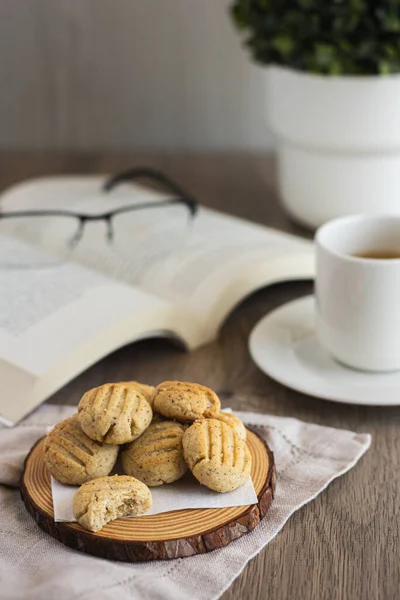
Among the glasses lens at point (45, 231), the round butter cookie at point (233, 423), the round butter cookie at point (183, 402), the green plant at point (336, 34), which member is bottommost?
the glasses lens at point (45, 231)

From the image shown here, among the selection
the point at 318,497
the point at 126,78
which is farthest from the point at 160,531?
the point at 126,78

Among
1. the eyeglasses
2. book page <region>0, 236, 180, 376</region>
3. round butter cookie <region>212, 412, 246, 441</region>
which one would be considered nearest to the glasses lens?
the eyeglasses

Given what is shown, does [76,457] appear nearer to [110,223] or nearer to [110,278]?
[110,278]

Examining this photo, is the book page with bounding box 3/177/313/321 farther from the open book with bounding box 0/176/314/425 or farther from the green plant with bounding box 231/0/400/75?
the green plant with bounding box 231/0/400/75

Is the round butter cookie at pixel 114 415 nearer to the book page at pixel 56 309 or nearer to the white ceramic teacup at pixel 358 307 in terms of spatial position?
the book page at pixel 56 309

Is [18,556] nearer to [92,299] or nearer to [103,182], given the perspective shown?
[92,299]

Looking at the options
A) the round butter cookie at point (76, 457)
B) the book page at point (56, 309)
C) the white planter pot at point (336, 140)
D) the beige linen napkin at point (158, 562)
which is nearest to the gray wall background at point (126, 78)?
the white planter pot at point (336, 140)
